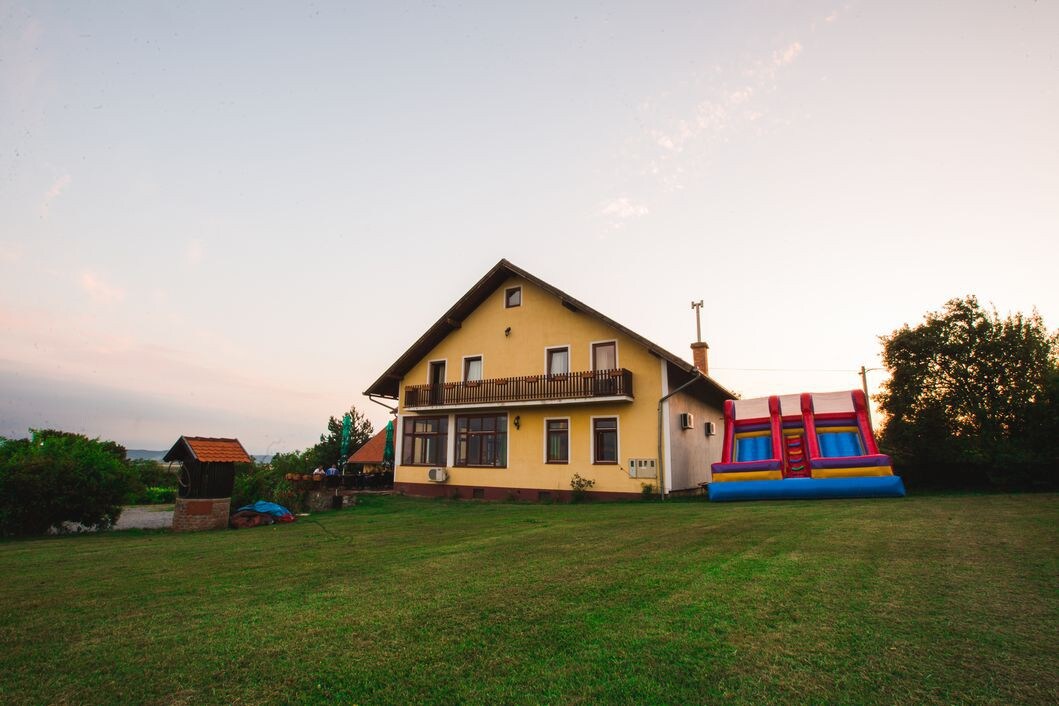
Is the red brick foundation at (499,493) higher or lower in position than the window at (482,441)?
lower

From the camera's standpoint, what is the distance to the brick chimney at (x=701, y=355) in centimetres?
2200

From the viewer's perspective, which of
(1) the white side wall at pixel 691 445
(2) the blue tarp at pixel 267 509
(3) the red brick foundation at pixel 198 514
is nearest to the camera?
(3) the red brick foundation at pixel 198 514

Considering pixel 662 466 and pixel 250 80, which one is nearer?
pixel 250 80

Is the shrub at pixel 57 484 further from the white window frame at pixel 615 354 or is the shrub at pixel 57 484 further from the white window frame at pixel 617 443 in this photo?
the white window frame at pixel 615 354

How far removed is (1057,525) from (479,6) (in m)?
14.7

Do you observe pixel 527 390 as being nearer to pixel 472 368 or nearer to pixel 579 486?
pixel 472 368

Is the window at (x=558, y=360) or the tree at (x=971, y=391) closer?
the tree at (x=971, y=391)

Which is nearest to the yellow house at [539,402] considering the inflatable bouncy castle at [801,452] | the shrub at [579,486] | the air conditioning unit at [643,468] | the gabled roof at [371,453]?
the air conditioning unit at [643,468]

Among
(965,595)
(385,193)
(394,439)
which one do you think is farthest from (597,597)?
(394,439)

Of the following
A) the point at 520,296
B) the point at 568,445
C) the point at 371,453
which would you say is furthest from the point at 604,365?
the point at 371,453

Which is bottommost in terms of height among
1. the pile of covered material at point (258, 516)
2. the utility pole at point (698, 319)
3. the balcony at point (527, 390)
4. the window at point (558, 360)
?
the pile of covered material at point (258, 516)

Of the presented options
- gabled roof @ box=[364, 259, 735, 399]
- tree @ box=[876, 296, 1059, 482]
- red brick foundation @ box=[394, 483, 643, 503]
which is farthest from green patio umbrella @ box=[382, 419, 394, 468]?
tree @ box=[876, 296, 1059, 482]

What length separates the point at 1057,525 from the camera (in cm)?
761

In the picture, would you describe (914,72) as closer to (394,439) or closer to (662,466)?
(662,466)
